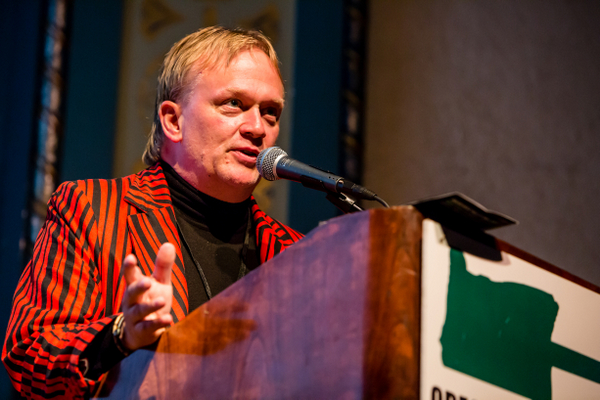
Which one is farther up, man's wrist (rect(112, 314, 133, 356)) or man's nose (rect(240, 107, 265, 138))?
man's nose (rect(240, 107, 265, 138))

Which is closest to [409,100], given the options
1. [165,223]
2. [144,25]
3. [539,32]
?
[539,32]

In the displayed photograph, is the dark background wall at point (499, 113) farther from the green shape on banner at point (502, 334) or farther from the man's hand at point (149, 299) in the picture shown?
the man's hand at point (149, 299)

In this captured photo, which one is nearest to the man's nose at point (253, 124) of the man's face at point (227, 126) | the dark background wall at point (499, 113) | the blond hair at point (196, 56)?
the man's face at point (227, 126)

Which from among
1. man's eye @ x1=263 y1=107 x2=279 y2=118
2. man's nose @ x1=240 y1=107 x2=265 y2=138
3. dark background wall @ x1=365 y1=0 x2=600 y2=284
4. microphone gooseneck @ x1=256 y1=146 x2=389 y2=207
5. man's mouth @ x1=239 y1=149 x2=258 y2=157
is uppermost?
dark background wall @ x1=365 y1=0 x2=600 y2=284

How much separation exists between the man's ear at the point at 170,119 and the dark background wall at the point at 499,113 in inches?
63.2

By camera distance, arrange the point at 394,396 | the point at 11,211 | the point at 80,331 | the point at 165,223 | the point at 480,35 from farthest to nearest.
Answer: the point at 480,35 < the point at 11,211 < the point at 165,223 < the point at 80,331 < the point at 394,396

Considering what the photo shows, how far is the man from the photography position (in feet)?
3.73

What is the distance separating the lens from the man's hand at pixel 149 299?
0.94 metres

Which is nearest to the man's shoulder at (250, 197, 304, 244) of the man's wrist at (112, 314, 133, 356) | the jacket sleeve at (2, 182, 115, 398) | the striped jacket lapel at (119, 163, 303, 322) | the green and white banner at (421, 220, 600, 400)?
the striped jacket lapel at (119, 163, 303, 322)

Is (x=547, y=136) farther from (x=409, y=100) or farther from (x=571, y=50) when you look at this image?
(x=409, y=100)

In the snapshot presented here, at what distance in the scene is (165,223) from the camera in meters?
1.62

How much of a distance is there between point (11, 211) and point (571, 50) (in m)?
2.93

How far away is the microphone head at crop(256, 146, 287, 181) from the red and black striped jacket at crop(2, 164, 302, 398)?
32cm

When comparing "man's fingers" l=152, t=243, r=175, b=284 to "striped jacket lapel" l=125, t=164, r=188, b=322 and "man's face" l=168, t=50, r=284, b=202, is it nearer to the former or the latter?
"striped jacket lapel" l=125, t=164, r=188, b=322
